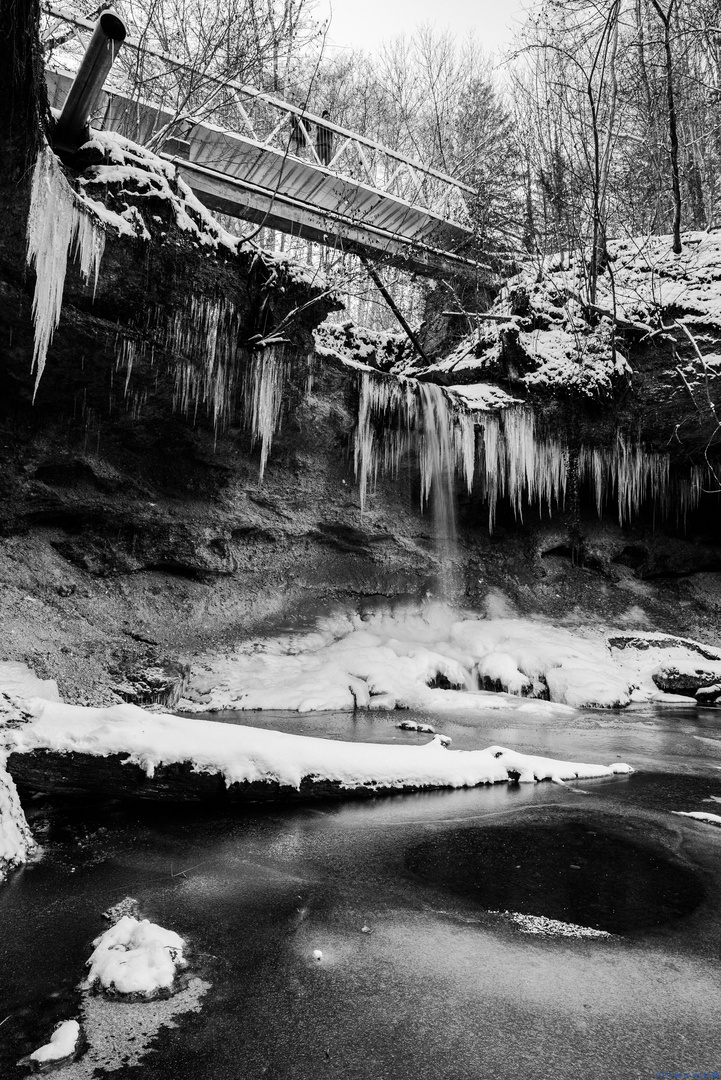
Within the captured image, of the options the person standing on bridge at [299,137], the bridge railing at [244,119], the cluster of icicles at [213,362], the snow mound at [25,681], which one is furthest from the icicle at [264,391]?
the snow mound at [25,681]

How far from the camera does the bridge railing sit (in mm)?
8773

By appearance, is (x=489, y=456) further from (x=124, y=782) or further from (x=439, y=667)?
(x=124, y=782)

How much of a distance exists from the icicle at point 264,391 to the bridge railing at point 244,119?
9.08 ft

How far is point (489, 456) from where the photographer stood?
11469 mm

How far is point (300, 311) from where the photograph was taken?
9.12 meters

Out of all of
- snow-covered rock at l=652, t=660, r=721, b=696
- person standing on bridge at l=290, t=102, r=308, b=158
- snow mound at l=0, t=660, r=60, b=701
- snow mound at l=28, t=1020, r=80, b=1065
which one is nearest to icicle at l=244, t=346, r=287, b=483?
person standing on bridge at l=290, t=102, r=308, b=158

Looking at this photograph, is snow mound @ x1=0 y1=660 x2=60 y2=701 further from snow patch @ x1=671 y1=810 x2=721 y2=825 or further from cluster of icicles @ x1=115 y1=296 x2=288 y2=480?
snow patch @ x1=671 y1=810 x2=721 y2=825

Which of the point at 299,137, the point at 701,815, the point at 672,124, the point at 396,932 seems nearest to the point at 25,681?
the point at 396,932

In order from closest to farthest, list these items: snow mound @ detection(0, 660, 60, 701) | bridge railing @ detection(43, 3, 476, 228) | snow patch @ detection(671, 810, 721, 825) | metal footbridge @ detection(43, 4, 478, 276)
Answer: snow patch @ detection(671, 810, 721, 825) < snow mound @ detection(0, 660, 60, 701) < bridge railing @ detection(43, 3, 476, 228) < metal footbridge @ detection(43, 4, 478, 276)

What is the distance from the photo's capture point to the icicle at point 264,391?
361 inches

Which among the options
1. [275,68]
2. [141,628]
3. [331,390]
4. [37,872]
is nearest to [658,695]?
[331,390]

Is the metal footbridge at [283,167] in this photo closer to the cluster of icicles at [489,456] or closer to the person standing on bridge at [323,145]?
the person standing on bridge at [323,145]

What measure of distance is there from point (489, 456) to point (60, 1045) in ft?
34.7

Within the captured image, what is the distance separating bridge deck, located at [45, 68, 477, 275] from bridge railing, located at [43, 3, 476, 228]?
13cm
